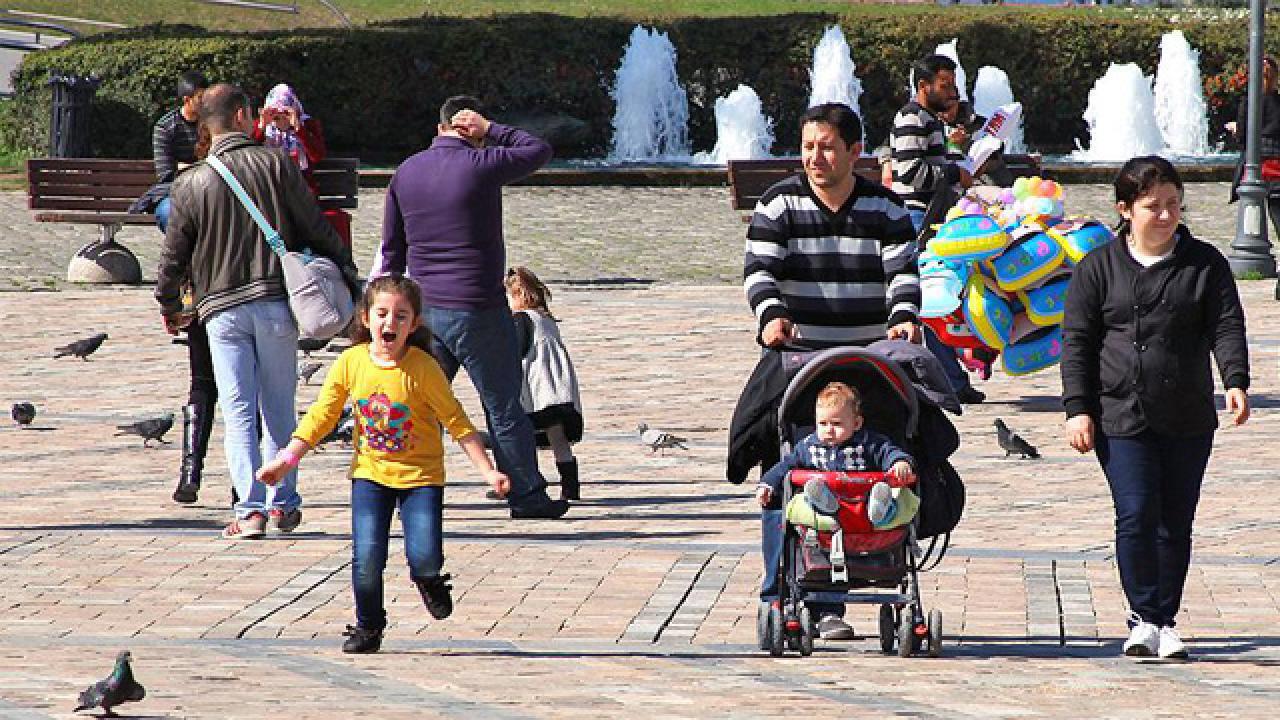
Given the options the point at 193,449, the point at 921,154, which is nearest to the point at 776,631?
the point at 193,449

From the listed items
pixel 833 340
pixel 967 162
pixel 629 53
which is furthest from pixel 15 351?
pixel 629 53

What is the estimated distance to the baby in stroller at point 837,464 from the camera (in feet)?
25.3

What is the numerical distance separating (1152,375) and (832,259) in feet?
3.51

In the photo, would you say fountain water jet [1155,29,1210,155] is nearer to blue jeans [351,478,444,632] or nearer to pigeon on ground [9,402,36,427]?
pigeon on ground [9,402,36,427]

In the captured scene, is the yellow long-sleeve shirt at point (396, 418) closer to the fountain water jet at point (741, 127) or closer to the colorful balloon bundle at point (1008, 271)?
the colorful balloon bundle at point (1008, 271)

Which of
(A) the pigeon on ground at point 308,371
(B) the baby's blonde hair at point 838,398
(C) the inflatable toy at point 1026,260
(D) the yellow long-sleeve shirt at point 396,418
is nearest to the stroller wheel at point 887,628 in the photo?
(B) the baby's blonde hair at point 838,398

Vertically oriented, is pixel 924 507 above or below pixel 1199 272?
below

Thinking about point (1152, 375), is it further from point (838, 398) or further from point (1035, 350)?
point (1035, 350)

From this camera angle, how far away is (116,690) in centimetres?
650

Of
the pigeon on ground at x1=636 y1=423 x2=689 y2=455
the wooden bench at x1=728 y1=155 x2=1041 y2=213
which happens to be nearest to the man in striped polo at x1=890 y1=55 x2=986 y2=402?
the pigeon on ground at x1=636 y1=423 x2=689 y2=455

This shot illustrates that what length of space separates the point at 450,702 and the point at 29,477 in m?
5.14

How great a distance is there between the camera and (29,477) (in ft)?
38.1

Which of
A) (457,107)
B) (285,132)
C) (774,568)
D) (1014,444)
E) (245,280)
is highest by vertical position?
(457,107)

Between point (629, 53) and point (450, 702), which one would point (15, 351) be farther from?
point (629, 53)
